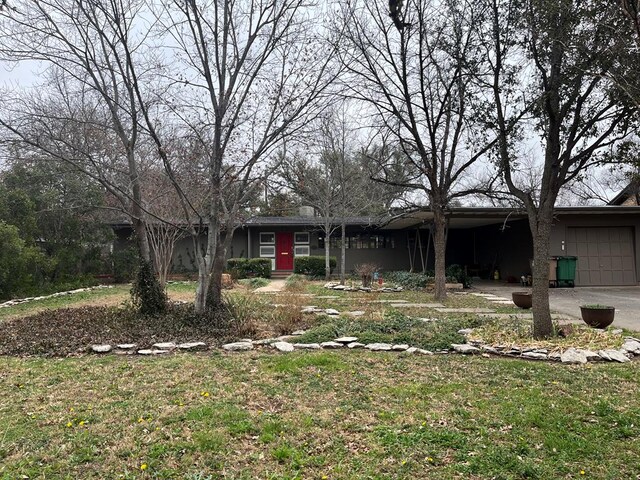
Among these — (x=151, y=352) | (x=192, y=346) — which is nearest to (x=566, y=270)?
(x=192, y=346)

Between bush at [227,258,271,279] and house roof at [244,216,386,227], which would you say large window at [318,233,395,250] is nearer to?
house roof at [244,216,386,227]

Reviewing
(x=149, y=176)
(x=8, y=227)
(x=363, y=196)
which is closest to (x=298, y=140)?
(x=149, y=176)

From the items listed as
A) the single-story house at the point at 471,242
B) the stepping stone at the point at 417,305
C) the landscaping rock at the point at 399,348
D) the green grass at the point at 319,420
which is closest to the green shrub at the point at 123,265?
the single-story house at the point at 471,242

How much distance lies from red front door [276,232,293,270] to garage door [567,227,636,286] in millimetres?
11467

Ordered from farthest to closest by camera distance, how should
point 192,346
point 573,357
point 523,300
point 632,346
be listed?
point 523,300, point 192,346, point 632,346, point 573,357

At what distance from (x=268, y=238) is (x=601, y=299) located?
13.8 m

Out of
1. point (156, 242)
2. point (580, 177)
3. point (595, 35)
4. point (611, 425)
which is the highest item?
point (595, 35)

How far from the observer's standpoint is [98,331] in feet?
22.0

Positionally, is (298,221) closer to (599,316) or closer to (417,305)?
(417,305)

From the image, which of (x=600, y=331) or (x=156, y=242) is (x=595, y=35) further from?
(x=156, y=242)

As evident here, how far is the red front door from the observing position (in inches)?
824

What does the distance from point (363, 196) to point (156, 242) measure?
8.47 m

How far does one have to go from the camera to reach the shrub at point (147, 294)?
7891 mm

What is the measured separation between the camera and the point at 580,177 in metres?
6.84
